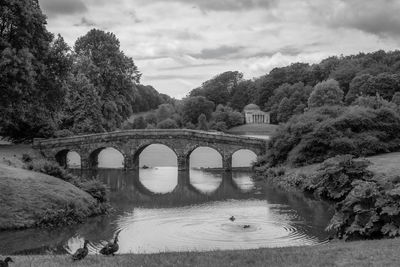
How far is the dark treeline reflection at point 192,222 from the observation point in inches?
915

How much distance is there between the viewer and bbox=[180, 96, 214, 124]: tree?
119 m

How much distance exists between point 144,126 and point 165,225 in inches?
3388

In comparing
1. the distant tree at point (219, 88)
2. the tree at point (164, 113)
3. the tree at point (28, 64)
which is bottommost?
the tree at point (28, 64)

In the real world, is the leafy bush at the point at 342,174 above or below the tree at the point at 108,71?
below

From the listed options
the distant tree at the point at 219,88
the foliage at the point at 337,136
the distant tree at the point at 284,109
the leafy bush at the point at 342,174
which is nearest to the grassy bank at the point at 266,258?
the leafy bush at the point at 342,174

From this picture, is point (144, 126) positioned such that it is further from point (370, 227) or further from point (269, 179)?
point (370, 227)

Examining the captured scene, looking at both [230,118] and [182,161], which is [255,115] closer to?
[230,118]

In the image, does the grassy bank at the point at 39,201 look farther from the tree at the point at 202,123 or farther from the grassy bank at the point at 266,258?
the tree at the point at 202,123

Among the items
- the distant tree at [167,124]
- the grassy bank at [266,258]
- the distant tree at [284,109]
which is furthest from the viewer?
the distant tree at [284,109]

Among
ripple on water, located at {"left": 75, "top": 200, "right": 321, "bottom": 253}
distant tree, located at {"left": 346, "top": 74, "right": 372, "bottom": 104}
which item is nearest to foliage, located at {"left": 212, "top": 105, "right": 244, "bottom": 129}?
distant tree, located at {"left": 346, "top": 74, "right": 372, "bottom": 104}

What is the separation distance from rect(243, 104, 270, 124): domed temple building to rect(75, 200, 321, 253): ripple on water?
8901 cm

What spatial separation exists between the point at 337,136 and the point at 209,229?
2236cm

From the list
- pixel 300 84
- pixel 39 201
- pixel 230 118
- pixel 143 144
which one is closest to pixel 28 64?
pixel 39 201

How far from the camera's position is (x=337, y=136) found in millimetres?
45312
